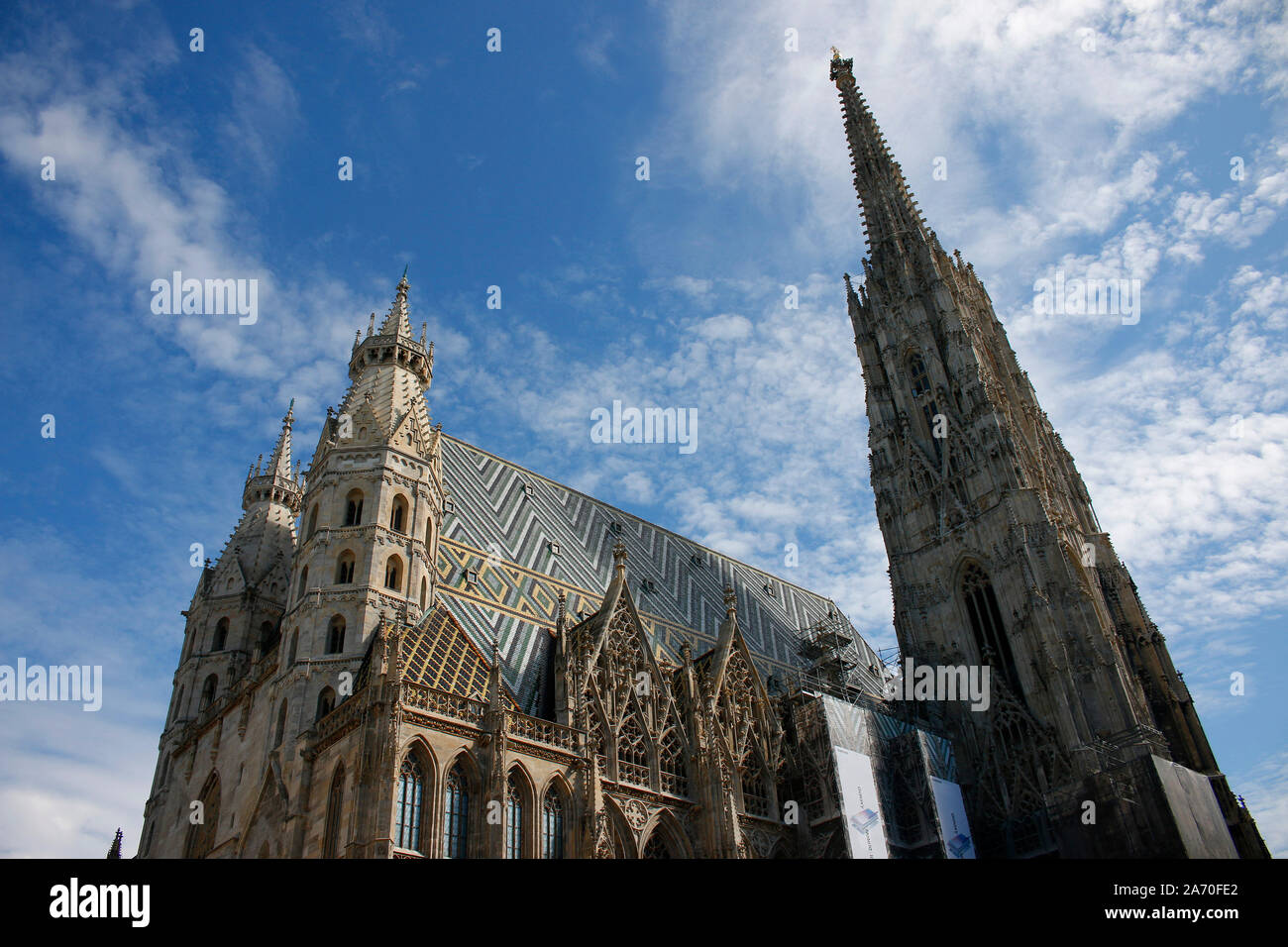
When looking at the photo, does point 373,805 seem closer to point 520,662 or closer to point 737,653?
point 520,662

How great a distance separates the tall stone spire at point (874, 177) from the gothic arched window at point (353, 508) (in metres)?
35.1

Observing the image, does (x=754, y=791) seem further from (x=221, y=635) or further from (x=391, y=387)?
(x=221, y=635)

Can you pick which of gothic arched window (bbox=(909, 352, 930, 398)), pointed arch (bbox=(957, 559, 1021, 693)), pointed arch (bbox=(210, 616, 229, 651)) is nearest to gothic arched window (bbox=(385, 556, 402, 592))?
pointed arch (bbox=(210, 616, 229, 651))

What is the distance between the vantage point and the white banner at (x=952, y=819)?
102ft

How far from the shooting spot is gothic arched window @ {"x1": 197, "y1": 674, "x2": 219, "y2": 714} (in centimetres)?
3347

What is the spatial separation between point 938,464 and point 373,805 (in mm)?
31392

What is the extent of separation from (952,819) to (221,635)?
28.1 metres

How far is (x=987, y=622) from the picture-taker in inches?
1527

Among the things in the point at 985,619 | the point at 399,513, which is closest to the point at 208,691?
the point at 399,513

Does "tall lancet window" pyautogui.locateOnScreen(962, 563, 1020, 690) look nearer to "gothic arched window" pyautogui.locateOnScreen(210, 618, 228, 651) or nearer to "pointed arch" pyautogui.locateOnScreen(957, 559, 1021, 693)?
"pointed arch" pyautogui.locateOnScreen(957, 559, 1021, 693)

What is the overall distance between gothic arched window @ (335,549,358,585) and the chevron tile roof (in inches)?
120

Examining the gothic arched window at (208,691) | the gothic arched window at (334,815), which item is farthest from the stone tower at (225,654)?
the gothic arched window at (334,815)

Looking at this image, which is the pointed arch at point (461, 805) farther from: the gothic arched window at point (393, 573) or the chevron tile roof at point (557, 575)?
the gothic arched window at point (393, 573)
